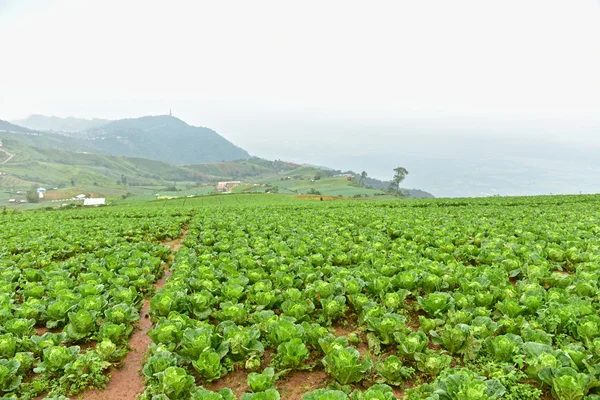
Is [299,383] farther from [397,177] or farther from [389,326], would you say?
[397,177]

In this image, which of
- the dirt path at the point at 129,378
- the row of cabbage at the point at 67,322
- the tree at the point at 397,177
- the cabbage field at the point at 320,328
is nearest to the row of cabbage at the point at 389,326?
the cabbage field at the point at 320,328

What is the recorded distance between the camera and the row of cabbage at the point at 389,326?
448 centimetres

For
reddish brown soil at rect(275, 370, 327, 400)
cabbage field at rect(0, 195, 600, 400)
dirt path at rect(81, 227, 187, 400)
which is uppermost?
cabbage field at rect(0, 195, 600, 400)

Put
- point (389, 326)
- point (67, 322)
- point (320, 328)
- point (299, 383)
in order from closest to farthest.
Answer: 1. point (299, 383)
2. point (320, 328)
3. point (389, 326)
4. point (67, 322)

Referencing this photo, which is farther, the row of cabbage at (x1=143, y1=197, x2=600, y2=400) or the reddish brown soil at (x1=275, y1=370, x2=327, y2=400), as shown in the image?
the reddish brown soil at (x1=275, y1=370, x2=327, y2=400)

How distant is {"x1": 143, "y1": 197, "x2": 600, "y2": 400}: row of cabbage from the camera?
4480 mm

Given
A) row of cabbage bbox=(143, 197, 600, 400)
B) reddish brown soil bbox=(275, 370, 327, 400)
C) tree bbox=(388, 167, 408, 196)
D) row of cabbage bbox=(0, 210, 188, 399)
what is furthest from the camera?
tree bbox=(388, 167, 408, 196)

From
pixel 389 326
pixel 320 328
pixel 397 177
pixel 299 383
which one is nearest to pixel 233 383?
pixel 299 383

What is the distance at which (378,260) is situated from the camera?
9.48 meters

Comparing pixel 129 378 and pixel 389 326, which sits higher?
pixel 389 326

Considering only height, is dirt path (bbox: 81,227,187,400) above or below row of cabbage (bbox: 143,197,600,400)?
below

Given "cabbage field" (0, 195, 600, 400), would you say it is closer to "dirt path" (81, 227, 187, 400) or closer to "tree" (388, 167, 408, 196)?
"dirt path" (81, 227, 187, 400)

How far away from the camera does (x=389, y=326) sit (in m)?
5.71

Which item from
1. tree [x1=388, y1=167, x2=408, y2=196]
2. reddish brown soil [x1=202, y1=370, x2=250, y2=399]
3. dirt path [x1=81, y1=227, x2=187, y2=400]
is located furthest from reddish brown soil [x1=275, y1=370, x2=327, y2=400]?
tree [x1=388, y1=167, x2=408, y2=196]
